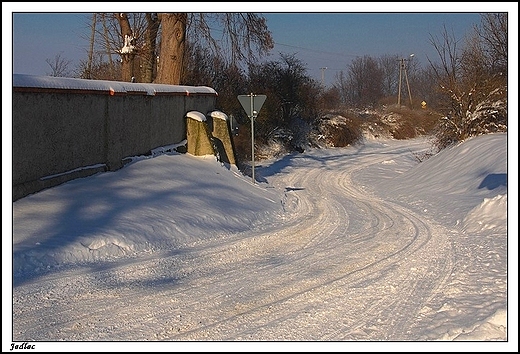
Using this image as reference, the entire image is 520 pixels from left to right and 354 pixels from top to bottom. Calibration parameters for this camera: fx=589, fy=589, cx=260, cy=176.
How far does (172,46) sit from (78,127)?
9.06m

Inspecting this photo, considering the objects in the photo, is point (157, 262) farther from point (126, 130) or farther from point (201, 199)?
point (126, 130)

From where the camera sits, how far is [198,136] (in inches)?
641

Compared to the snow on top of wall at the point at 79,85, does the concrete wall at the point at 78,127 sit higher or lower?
lower

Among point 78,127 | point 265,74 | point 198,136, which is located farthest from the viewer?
point 265,74

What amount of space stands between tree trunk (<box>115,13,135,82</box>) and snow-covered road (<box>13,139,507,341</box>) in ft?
50.6

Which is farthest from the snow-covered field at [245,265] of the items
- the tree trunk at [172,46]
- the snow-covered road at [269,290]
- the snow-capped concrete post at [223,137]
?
the tree trunk at [172,46]

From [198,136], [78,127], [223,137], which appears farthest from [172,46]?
[78,127]

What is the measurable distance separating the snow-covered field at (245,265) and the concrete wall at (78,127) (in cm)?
36

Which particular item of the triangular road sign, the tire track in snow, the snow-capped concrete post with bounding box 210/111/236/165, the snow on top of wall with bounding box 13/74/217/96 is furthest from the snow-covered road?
the snow-capped concrete post with bounding box 210/111/236/165

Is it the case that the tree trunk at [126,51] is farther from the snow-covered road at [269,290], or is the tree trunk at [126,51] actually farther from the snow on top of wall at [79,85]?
the snow-covered road at [269,290]

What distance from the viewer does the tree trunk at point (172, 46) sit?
61.6 ft

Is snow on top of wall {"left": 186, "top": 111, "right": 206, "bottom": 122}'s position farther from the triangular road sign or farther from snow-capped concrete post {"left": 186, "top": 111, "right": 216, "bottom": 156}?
the triangular road sign

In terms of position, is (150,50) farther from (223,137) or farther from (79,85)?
(79,85)

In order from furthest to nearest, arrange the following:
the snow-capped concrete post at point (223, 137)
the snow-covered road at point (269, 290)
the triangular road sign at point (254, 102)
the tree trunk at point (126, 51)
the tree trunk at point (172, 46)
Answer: the tree trunk at point (126, 51), the tree trunk at point (172, 46), the snow-capped concrete post at point (223, 137), the triangular road sign at point (254, 102), the snow-covered road at point (269, 290)
